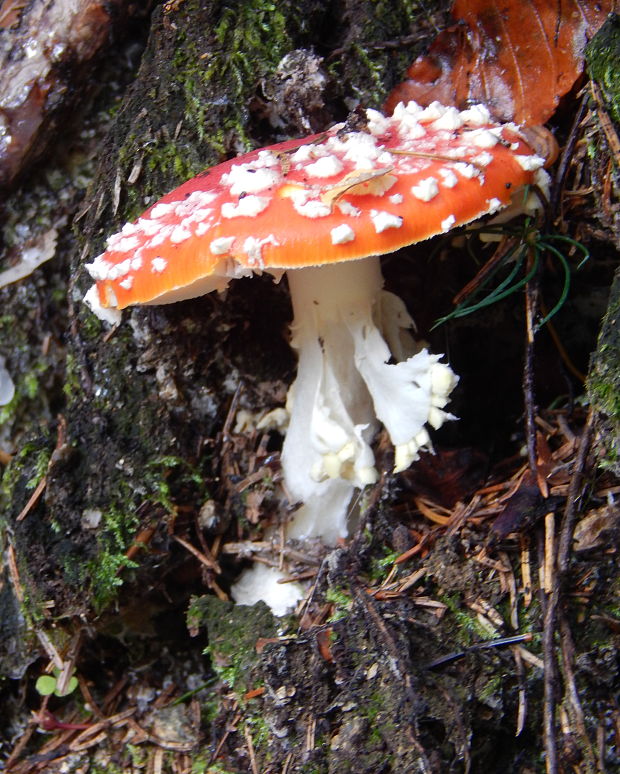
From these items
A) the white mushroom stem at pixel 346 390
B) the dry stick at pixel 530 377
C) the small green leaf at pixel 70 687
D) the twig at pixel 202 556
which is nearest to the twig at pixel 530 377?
the dry stick at pixel 530 377

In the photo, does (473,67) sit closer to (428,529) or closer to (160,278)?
(160,278)

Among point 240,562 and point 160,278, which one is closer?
point 160,278

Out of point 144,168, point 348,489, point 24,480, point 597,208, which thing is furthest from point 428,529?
point 144,168

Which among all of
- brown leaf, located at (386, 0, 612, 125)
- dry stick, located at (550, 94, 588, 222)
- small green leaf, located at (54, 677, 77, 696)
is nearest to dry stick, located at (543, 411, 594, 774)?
dry stick, located at (550, 94, 588, 222)

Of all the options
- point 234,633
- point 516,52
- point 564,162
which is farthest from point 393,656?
point 516,52

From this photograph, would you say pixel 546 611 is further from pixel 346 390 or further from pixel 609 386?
pixel 346 390

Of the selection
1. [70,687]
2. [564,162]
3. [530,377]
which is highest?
[564,162]
